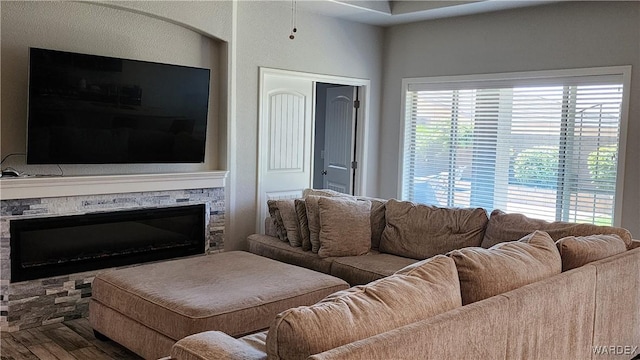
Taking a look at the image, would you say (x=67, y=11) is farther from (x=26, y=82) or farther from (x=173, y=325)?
(x=173, y=325)

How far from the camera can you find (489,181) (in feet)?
19.3

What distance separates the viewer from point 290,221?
4.67 metres

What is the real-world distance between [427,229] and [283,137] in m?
1.94

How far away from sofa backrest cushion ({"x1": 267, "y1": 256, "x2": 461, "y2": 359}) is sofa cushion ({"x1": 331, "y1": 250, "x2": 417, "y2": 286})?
1.85 m

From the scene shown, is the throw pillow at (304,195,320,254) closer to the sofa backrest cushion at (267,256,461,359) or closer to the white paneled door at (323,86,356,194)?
the white paneled door at (323,86,356,194)

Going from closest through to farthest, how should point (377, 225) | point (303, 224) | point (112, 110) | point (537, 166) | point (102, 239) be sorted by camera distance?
1. point (112, 110)
2. point (102, 239)
3. point (303, 224)
4. point (377, 225)
5. point (537, 166)

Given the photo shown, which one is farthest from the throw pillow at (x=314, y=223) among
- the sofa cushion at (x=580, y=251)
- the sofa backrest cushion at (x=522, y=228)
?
the sofa cushion at (x=580, y=251)

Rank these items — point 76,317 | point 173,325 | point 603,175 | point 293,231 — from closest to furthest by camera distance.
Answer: point 173,325, point 76,317, point 293,231, point 603,175

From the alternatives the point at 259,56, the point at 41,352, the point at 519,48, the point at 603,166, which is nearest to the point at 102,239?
the point at 41,352

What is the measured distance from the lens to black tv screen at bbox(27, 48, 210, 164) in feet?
12.9

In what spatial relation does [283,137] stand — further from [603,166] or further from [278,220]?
[603,166]

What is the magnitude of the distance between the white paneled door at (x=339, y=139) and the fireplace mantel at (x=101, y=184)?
1981 millimetres

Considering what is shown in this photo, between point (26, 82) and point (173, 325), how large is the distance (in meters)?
2.21

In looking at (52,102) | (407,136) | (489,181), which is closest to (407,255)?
(489,181)
